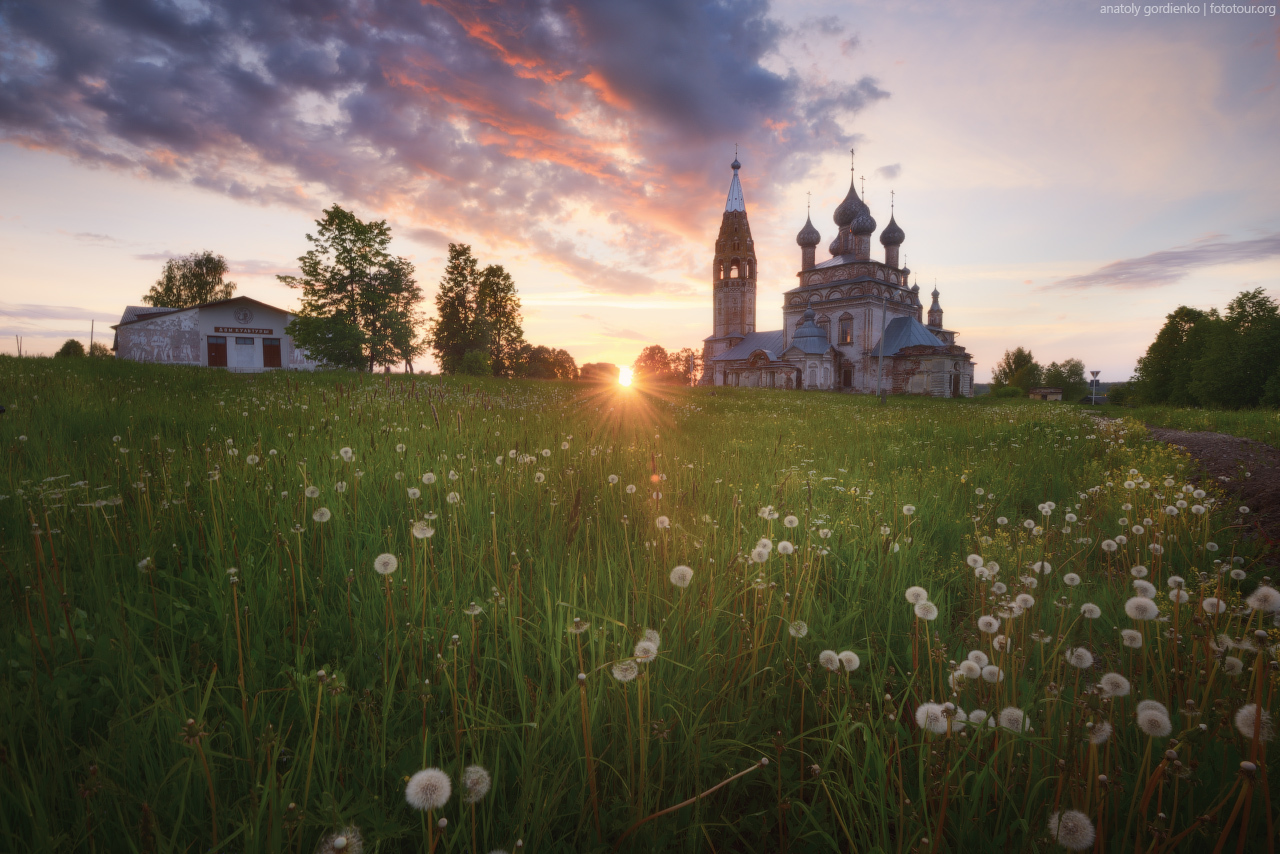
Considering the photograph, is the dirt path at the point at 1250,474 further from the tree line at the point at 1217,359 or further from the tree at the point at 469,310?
the tree at the point at 469,310

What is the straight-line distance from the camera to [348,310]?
3500 centimetres

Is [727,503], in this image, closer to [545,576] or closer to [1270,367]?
[545,576]

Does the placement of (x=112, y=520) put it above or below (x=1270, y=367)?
below

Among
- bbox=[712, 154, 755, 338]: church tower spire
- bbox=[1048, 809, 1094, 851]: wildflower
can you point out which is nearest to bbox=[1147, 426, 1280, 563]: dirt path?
bbox=[1048, 809, 1094, 851]: wildflower

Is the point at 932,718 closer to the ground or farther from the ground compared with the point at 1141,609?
closer to the ground

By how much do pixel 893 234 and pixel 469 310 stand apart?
5819 centimetres

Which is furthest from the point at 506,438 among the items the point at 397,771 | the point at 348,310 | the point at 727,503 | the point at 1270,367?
the point at 1270,367

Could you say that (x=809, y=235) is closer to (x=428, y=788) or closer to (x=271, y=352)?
(x=271, y=352)

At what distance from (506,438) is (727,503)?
304 cm

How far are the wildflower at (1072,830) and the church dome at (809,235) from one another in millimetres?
79666

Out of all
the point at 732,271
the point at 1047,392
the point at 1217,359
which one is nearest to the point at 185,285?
the point at 732,271

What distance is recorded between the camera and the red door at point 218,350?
39244 mm

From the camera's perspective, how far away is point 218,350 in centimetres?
3959

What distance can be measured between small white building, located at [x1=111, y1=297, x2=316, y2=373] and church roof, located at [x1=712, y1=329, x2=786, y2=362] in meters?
49.3
